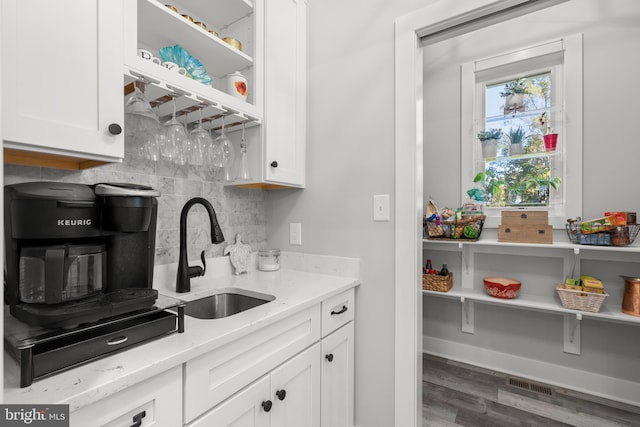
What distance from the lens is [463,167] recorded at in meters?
2.60

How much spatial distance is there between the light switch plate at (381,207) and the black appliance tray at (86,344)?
3.40ft

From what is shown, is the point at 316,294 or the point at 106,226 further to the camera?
the point at 316,294

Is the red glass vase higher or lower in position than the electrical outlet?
higher

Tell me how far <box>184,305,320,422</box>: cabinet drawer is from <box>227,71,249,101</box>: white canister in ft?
3.31

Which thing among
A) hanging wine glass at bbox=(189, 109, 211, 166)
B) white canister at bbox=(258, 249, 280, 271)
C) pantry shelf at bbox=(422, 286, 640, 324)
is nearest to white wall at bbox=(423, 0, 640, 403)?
pantry shelf at bbox=(422, 286, 640, 324)

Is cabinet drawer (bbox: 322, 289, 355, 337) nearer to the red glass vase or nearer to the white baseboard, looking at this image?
the white baseboard

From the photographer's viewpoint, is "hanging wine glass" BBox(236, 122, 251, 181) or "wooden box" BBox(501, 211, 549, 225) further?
"wooden box" BBox(501, 211, 549, 225)

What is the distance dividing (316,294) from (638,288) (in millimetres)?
2084

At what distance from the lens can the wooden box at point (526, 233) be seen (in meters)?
2.17

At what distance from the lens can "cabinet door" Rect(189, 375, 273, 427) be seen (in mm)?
876

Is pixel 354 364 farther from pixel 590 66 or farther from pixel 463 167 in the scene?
pixel 590 66

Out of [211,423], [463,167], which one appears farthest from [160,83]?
[463,167]

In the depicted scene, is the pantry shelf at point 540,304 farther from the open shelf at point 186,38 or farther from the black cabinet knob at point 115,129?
the black cabinet knob at point 115,129

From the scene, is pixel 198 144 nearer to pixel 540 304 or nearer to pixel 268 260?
pixel 268 260
